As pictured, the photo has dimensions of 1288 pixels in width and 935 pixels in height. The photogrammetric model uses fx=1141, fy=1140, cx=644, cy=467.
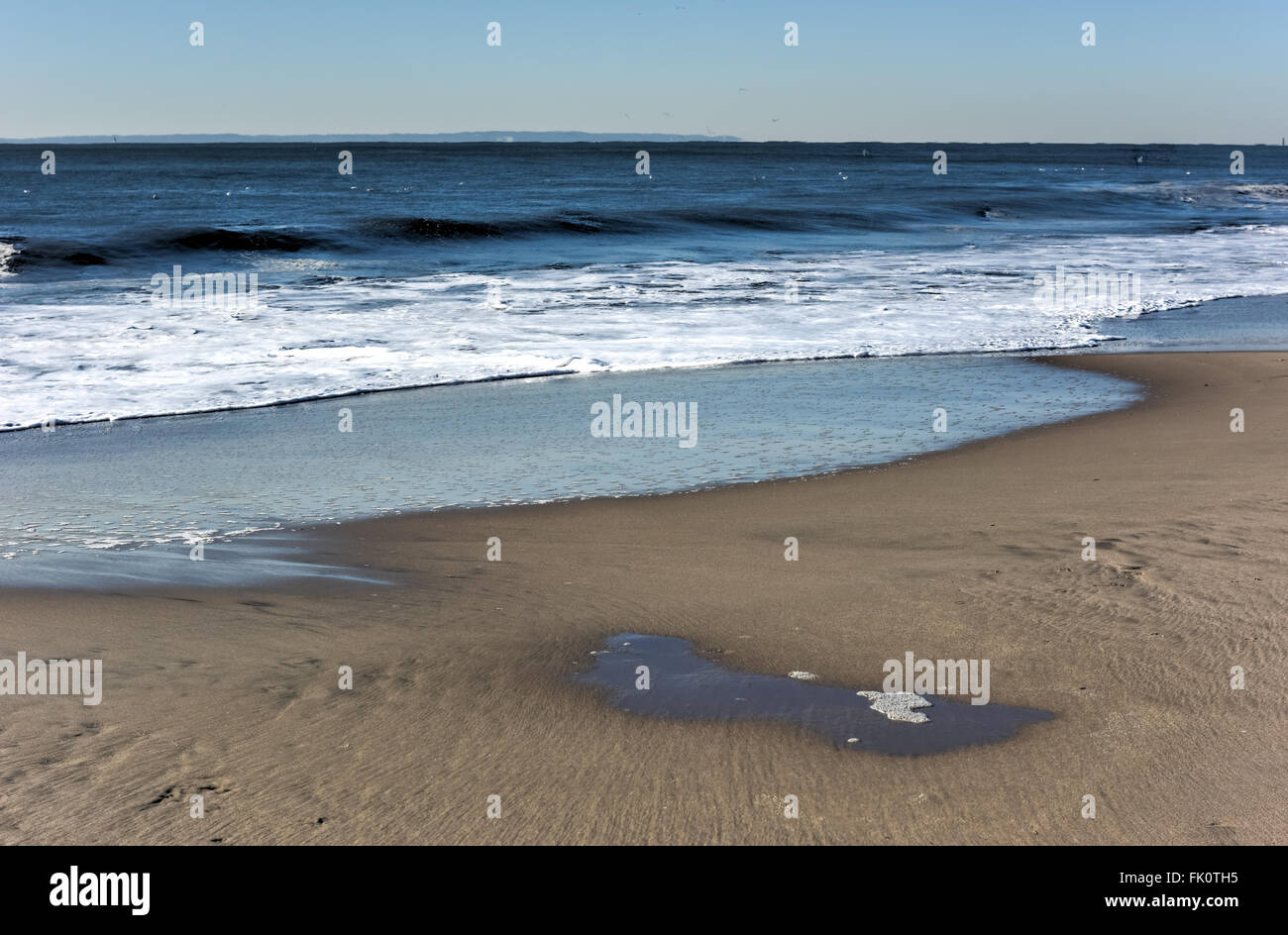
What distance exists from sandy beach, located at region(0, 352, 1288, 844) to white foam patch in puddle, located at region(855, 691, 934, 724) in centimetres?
14

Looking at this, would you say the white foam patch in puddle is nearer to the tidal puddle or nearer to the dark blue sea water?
the tidal puddle

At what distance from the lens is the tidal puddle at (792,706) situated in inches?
139

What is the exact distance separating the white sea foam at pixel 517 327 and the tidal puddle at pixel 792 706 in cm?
667

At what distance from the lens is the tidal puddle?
3.54 m

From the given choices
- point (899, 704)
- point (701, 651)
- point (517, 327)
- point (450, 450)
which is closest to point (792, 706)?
point (899, 704)

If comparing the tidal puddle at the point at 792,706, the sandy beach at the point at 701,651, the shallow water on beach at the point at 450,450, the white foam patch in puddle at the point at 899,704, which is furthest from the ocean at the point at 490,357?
the white foam patch in puddle at the point at 899,704

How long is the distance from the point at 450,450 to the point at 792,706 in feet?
15.4

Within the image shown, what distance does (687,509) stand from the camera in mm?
6336

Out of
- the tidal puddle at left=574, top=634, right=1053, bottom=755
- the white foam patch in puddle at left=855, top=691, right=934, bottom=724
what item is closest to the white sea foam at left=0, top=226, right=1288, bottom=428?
the tidal puddle at left=574, top=634, right=1053, bottom=755

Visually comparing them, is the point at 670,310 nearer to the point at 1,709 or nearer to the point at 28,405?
the point at 28,405

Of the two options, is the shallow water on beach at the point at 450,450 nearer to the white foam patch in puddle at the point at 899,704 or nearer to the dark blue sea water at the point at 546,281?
the dark blue sea water at the point at 546,281

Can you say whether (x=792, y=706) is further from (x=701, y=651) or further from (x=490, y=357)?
(x=490, y=357)
